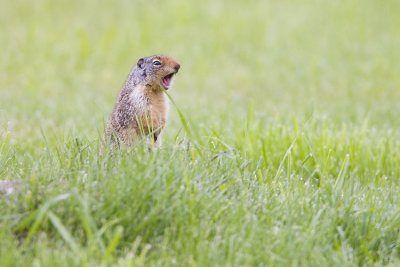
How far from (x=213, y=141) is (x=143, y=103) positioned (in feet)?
1.94

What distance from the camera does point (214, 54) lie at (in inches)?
570

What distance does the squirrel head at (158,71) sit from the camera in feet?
19.4

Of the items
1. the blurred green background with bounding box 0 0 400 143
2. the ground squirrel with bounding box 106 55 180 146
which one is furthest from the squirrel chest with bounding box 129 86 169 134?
the blurred green background with bounding box 0 0 400 143

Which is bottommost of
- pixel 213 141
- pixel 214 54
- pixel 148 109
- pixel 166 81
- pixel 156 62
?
pixel 214 54

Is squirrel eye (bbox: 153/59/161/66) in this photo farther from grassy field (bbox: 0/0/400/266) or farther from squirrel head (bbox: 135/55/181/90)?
grassy field (bbox: 0/0/400/266)

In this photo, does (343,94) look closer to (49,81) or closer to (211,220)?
(49,81)

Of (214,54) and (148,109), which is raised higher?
(148,109)

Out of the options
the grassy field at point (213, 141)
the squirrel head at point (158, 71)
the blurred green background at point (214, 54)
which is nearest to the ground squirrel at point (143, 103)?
the squirrel head at point (158, 71)

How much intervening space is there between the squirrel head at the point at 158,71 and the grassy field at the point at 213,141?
41 cm

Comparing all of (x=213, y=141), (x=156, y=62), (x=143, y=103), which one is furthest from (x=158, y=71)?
(x=213, y=141)

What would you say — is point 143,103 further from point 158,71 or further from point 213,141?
point 213,141

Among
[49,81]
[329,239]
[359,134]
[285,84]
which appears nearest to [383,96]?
[285,84]

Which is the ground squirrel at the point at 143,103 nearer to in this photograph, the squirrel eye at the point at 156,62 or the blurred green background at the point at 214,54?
the squirrel eye at the point at 156,62

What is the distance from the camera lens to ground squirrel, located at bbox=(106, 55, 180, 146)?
5660mm
